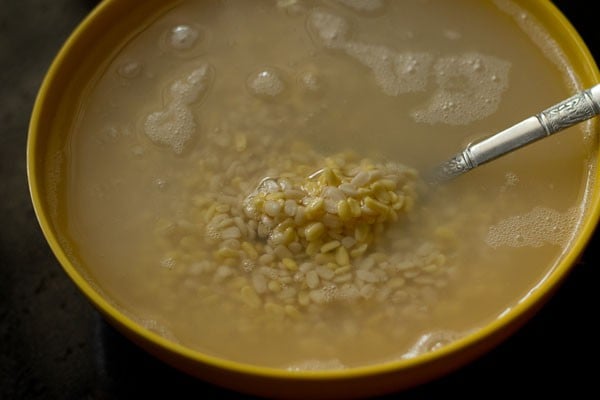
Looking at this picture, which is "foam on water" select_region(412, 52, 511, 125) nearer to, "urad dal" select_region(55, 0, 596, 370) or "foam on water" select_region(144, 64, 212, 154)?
"urad dal" select_region(55, 0, 596, 370)

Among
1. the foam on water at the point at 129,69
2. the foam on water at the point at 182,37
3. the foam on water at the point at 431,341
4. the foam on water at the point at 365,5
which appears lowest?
the foam on water at the point at 431,341

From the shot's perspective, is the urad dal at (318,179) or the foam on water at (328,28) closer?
the urad dal at (318,179)

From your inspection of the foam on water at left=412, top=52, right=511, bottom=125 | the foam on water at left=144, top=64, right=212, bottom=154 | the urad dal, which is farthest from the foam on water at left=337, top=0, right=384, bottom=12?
the foam on water at left=144, top=64, right=212, bottom=154

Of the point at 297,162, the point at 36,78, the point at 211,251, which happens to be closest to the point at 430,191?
the point at 297,162

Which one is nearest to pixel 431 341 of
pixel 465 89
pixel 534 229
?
pixel 534 229

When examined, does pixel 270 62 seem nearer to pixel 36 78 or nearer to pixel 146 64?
pixel 146 64

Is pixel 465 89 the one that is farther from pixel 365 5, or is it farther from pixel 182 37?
pixel 182 37

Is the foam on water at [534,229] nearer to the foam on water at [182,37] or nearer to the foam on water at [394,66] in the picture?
the foam on water at [394,66]

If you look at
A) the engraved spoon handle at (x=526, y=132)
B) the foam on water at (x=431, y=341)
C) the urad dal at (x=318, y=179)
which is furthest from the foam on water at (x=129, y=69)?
the foam on water at (x=431, y=341)
